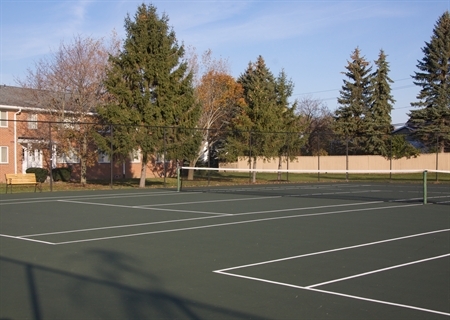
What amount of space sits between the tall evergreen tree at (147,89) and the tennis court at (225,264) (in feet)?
41.3

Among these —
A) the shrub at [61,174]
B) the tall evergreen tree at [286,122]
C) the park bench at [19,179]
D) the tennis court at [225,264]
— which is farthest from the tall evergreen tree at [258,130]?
the tennis court at [225,264]

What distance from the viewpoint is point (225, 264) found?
9.13 m

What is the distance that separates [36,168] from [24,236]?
2336 cm

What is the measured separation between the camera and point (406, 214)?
16.5 metres

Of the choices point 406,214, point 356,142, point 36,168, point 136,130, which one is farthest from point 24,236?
point 356,142

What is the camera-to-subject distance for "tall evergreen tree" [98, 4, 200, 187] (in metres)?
29.5

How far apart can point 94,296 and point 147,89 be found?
23.4 meters

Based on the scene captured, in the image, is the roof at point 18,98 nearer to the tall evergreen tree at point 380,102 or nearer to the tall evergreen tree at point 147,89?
the tall evergreen tree at point 147,89

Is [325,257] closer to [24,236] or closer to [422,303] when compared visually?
A: [422,303]

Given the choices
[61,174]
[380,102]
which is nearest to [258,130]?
[61,174]

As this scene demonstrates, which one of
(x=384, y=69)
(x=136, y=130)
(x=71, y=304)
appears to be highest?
(x=384, y=69)

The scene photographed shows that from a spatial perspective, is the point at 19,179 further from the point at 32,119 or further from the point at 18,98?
the point at 18,98

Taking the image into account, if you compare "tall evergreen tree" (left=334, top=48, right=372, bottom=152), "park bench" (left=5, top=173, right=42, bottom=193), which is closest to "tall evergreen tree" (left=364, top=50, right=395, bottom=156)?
"tall evergreen tree" (left=334, top=48, right=372, bottom=152)

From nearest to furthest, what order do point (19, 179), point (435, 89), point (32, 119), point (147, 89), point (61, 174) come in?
point (19, 179) → point (147, 89) → point (61, 174) → point (32, 119) → point (435, 89)
